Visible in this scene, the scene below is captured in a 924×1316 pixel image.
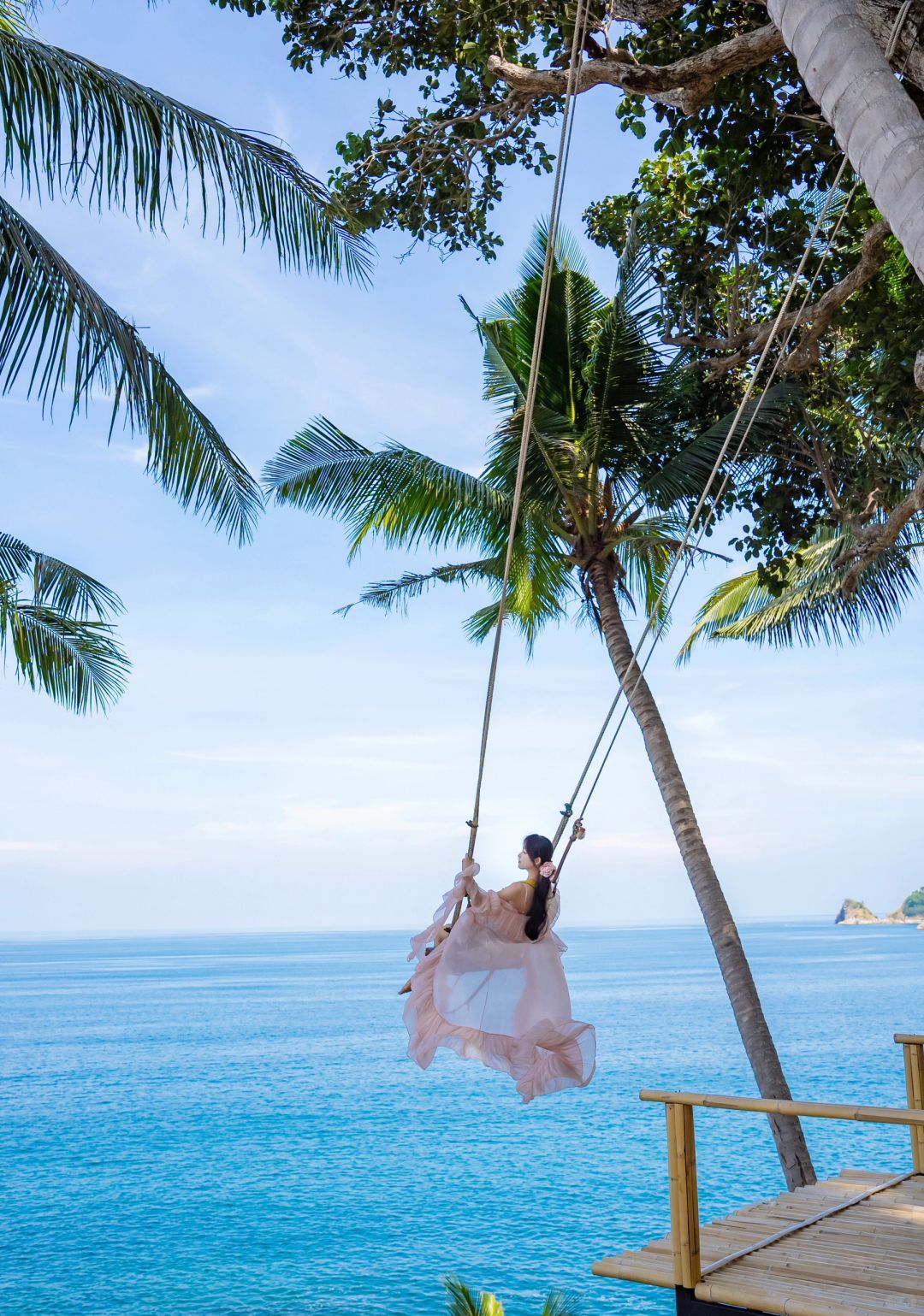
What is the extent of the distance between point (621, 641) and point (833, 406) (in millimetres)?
1959

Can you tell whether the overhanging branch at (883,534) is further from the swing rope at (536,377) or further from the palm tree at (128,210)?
the palm tree at (128,210)

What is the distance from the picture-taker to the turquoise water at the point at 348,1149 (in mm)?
14703

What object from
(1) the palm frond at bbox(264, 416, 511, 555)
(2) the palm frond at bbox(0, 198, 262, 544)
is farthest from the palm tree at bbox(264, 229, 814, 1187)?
(2) the palm frond at bbox(0, 198, 262, 544)

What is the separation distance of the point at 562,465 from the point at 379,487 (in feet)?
3.88

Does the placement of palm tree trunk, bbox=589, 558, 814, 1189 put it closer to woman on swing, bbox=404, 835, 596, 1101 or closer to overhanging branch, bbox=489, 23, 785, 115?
woman on swing, bbox=404, 835, 596, 1101

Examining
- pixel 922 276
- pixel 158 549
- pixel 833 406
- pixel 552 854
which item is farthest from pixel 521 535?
pixel 158 549

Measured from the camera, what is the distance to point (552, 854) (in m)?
3.81

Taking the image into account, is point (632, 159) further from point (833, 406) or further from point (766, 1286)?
point (766, 1286)

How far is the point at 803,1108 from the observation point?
2.98 meters

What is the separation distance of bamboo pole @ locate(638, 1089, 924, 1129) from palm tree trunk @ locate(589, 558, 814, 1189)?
1859 millimetres

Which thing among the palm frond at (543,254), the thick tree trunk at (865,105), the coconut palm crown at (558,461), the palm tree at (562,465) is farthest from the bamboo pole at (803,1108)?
the palm frond at (543,254)

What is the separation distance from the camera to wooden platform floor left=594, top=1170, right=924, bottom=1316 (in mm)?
2967

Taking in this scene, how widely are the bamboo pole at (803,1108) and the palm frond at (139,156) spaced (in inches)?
131

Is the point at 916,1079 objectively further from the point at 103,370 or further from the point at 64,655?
the point at 64,655
